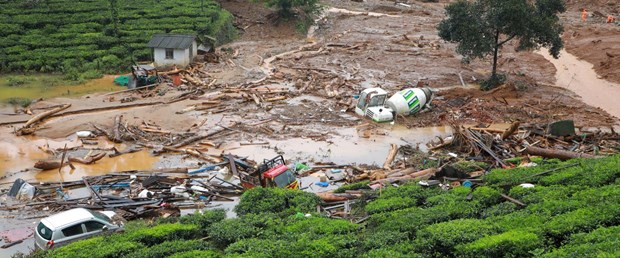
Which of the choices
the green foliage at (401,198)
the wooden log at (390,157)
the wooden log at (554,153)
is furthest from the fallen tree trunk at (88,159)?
the wooden log at (554,153)

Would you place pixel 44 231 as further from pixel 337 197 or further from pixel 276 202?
pixel 337 197

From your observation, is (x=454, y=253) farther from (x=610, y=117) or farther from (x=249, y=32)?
(x=249, y=32)

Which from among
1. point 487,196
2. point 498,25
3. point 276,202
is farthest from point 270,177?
point 498,25

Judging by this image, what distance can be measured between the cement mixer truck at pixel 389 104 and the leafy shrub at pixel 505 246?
16.6m

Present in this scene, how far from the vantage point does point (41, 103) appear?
3156 cm

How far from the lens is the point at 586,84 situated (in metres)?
36.6

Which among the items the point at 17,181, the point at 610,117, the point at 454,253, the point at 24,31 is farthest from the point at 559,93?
the point at 24,31

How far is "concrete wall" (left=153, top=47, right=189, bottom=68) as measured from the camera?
123 ft

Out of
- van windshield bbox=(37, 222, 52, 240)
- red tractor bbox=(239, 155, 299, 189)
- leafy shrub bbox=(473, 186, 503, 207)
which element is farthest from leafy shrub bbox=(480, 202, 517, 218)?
van windshield bbox=(37, 222, 52, 240)

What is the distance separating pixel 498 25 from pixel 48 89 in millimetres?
25435

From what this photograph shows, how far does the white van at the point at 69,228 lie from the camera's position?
15.8 metres

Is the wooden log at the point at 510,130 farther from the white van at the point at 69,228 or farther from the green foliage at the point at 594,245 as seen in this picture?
the white van at the point at 69,228

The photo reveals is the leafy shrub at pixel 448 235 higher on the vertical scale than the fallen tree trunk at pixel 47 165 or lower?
higher

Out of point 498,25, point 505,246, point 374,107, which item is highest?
point 498,25
